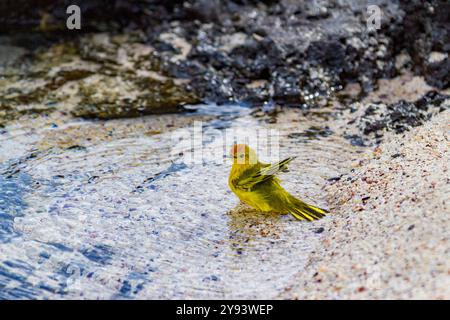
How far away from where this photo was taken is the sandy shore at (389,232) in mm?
2652

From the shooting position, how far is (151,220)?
3535 millimetres

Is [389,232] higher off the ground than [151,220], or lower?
higher

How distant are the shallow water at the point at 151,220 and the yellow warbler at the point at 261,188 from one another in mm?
79

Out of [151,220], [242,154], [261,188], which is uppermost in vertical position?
[242,154]

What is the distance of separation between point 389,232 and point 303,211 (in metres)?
0.62

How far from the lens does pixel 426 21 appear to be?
558cm

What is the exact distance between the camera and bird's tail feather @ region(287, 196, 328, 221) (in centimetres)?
349

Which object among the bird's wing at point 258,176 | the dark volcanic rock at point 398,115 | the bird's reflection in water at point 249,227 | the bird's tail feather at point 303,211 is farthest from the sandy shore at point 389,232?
the dark volcanic rock at point 398,115

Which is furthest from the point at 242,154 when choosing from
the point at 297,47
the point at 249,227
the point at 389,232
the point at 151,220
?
the point at 297,47

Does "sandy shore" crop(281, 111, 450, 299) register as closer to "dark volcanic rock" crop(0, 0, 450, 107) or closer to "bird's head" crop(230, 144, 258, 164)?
"bird's head" crop(230, 144, 258, 164)

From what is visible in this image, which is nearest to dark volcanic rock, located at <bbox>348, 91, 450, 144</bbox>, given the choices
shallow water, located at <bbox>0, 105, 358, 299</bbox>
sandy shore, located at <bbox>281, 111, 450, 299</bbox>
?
shallow water, located at <bbox>0, 105, 358, 299</bbox>

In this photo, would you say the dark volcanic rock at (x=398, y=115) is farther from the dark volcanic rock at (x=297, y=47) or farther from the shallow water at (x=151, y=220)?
the dark volcanic rock at (x=297, y=47)

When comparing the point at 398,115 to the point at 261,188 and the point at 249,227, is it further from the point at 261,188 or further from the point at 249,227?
the point at 249,227
